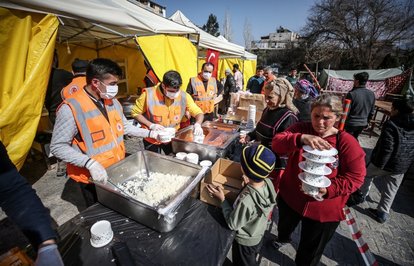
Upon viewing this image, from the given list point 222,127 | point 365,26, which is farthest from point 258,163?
point 365,26

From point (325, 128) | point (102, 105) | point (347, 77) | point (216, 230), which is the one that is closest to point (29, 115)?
point (102, 105)

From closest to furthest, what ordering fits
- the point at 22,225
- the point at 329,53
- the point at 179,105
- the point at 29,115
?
the point at 22,225, the point at 29,115, the point at 179,105, the point at 329,53

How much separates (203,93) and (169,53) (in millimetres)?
1201

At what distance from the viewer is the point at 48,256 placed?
0.87 m

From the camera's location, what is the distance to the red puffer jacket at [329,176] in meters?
1.46

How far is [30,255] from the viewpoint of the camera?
1097 mm

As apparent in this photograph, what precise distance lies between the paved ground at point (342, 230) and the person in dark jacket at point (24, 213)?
2122mm

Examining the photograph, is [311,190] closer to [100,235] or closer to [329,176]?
[329,176]

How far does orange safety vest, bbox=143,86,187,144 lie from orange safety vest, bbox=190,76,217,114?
1.44 m

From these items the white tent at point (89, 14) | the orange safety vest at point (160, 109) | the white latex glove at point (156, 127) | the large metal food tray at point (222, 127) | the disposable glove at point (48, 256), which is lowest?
the large metal food tray at point (222, 127)

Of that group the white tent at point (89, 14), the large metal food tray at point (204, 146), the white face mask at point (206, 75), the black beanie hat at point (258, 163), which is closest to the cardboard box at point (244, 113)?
the white face mask at point (206, 75)

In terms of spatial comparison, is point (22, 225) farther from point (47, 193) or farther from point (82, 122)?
point (47, 193)

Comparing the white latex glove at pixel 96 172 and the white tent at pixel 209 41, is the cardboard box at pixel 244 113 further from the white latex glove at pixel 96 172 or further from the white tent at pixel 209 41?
the white latex glove at pixel 96 172

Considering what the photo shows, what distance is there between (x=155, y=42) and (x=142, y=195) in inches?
140
